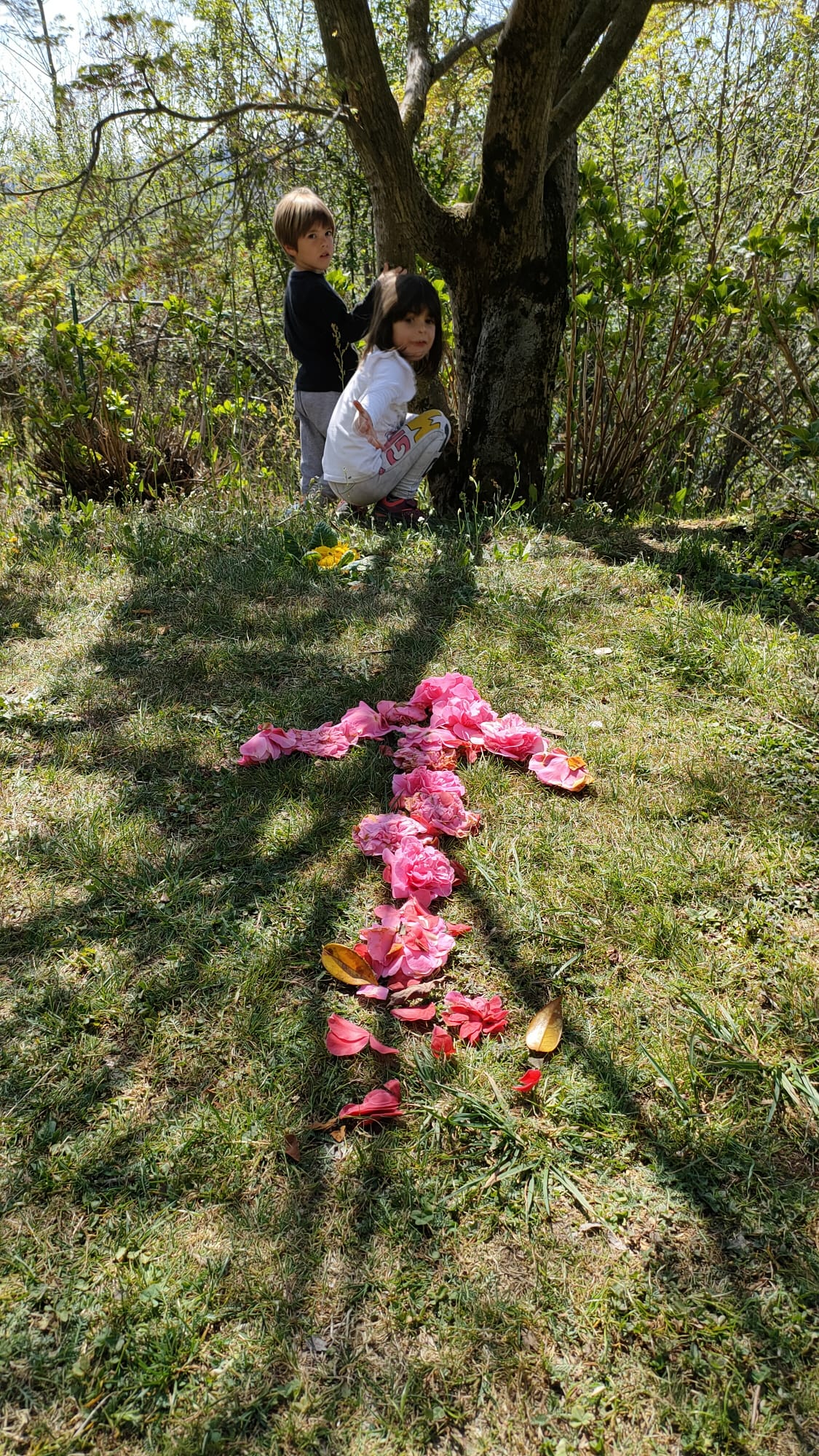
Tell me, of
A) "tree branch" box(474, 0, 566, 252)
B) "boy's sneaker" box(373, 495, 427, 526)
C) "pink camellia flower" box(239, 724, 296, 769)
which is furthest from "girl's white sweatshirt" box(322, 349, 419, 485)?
"pink camellia flower" box(239, 724, 296, 769)

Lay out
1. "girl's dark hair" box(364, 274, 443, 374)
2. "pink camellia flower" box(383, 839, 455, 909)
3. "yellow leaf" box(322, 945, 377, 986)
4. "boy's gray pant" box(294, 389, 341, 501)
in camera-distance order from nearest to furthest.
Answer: "yellow leaf" box(322, 945, 377, 986) → "pink camellia flower" box(383, 839, 455, 909) → "girl's dark hair" box(364, 274, 443, 374) → "boy's gray pant" box(294, 389, 341, 501)

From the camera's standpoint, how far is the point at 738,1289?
149cm

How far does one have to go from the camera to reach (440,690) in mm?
3051

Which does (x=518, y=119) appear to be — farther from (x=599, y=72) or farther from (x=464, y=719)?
(x=464, y=719)

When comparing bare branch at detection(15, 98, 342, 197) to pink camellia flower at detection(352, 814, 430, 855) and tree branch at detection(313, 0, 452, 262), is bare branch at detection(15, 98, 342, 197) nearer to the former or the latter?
tree branch at detection(313, 0, 452, 262)

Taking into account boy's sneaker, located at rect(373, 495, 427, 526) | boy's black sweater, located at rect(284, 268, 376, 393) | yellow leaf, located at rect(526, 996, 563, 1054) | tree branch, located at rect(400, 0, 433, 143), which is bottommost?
yellow leaf, located at rect(526, 996, 563, 1054)

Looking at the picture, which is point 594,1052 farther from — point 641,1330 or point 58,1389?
point 58,1389

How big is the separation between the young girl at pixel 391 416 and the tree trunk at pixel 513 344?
1.31 feet

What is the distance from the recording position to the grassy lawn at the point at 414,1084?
139 centimetres

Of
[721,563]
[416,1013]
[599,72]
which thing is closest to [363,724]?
[416,1013]

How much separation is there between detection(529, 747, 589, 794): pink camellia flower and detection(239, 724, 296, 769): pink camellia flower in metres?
0.80

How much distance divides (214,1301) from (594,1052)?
88cm

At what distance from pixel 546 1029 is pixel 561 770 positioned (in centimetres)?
95

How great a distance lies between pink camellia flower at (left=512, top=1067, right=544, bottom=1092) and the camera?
1.80 m
